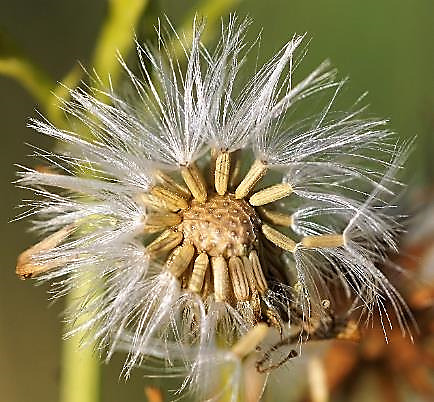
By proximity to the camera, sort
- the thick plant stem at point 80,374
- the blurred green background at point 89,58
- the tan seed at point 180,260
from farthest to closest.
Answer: the blurred green background at point 89,58
the thick plant stem at point 80,374
the tan seed at point 180,260

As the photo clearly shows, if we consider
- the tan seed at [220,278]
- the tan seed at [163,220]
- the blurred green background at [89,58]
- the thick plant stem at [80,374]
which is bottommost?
the thick plant stem at [80,374]

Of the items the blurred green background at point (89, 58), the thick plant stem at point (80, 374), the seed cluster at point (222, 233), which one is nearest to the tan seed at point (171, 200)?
the seed cluster at point (222, 233)

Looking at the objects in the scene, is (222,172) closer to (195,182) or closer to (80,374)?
(195,182)

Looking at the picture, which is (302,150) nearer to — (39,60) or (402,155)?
(402,155)

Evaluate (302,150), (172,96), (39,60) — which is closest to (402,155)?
(302,150)

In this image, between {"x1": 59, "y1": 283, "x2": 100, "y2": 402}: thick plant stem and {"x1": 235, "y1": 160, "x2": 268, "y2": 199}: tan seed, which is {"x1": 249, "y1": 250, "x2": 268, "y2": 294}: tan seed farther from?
{"x1": 59, "y1": 283, "x2": 100, "y2": 402}: thick plant stem

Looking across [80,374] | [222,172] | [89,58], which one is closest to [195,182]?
[222,172]

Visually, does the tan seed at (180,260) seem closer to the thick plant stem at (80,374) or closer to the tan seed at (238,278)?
the tan seed at (238,278)
